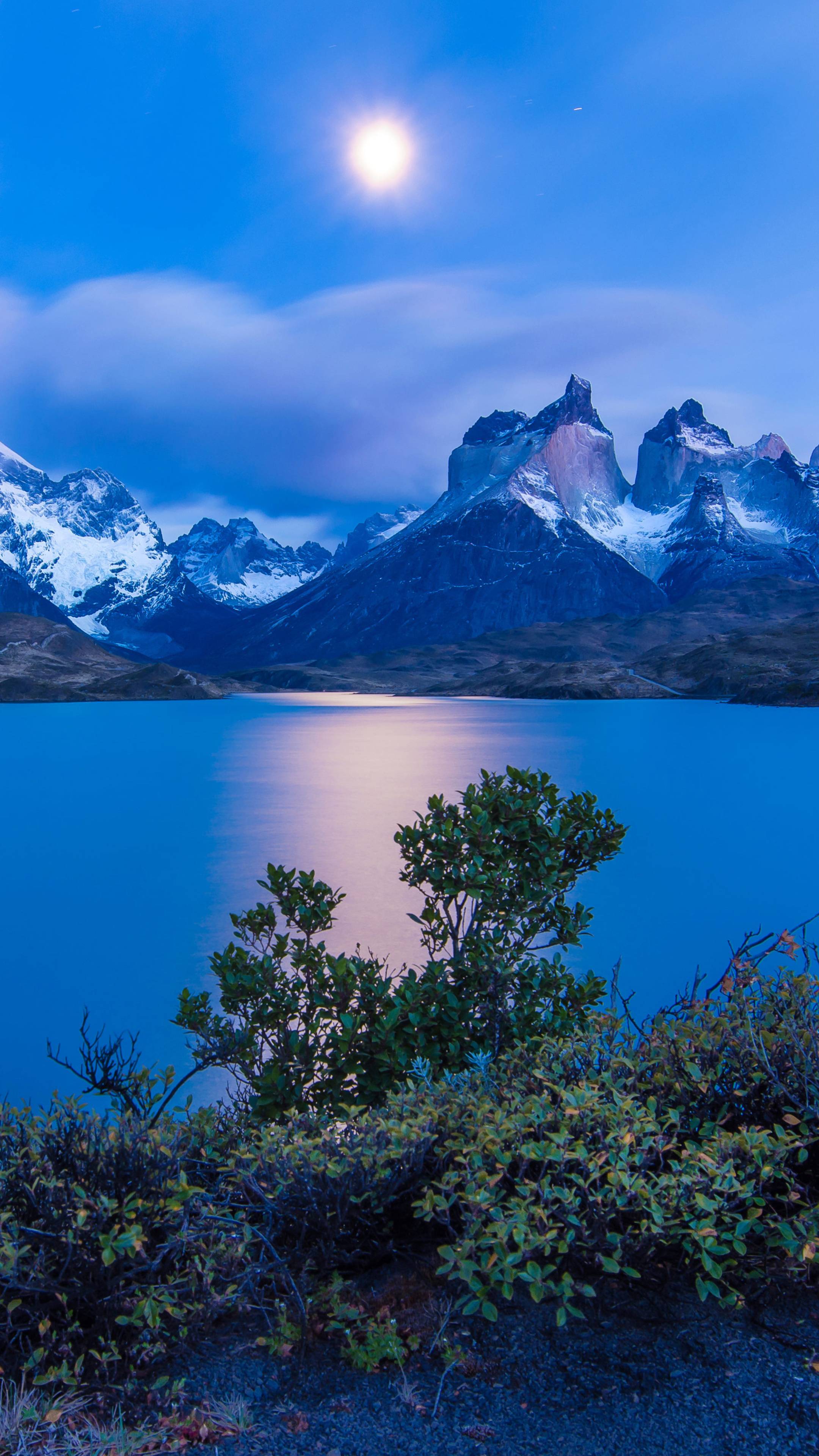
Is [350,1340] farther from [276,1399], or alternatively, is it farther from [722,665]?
[722,665]

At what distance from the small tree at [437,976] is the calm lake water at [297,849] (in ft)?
19.1

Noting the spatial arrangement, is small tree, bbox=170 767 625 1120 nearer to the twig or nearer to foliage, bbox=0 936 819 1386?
foliage, bbox=0 936 819 1386

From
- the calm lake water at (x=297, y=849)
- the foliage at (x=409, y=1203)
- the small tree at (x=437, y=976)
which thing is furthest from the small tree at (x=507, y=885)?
the calm lake water at (x=297, y=849)

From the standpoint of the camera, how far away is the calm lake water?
53.5 ft

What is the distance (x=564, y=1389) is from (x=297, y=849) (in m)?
23.8

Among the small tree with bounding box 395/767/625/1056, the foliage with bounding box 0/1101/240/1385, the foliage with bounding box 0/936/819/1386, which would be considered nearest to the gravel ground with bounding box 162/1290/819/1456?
the foliage with bounding box 0/936/819/1386

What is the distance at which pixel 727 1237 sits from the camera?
4.21m

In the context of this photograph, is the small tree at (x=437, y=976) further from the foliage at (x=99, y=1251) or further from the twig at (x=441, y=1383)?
the twig at (x=441, y=1383)

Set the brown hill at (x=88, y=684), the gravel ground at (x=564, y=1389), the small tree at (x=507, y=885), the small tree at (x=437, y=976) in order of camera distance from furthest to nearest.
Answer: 1. the brown hill at (x=88, y=684)
2. the small tree at (x=507, y=885)
3. the small tree at (x=437, y=976)
4. the gravel ground at (x=564, y=1389)

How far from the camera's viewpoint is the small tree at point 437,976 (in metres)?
7.09

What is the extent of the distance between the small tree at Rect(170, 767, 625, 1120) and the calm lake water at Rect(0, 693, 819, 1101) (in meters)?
5.83

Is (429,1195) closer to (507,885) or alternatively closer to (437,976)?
(437,976)

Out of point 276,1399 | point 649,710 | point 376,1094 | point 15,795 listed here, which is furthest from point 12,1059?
point 649,710

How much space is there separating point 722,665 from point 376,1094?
16869 cm
